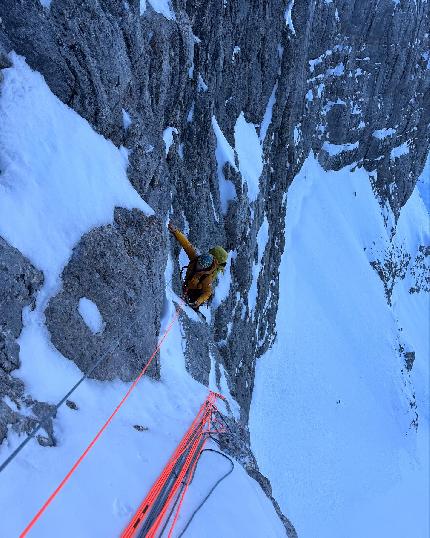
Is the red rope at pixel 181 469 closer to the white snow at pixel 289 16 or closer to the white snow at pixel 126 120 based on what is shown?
the white snow at pixel 126 120

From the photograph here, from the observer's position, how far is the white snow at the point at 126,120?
26.6 feet

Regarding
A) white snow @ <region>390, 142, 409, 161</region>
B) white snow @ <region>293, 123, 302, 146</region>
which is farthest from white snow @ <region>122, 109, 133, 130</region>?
white snow @ <region>390, 142, 409, 161</region>

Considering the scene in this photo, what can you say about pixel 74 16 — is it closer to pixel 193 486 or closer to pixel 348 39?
pixel 193 486

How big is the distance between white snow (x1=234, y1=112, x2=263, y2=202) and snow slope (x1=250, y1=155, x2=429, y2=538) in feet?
33.5

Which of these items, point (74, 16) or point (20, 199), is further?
point (74, 16)

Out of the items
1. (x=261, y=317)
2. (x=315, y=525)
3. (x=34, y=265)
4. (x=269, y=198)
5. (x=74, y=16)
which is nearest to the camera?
(x=34, y=265)

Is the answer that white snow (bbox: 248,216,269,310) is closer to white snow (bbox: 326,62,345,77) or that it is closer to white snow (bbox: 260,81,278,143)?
white snow (bbox: 260,81,278,143)

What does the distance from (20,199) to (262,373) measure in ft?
71.3

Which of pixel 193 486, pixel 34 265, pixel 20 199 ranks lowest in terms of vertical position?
pixel 193 486

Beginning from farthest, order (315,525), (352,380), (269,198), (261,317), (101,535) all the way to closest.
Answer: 1. (352,380)
2. (269,198)
3. (261,317)
4. (315,525)
5. (101,535)

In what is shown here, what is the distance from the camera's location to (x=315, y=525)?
22859 mm

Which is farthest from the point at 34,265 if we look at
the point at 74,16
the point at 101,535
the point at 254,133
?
the point at 254,133

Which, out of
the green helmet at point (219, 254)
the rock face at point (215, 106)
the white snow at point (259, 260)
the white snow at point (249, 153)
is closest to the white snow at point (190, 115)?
the rock face at point (215, 106)

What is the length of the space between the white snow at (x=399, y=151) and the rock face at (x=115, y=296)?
153 feet
